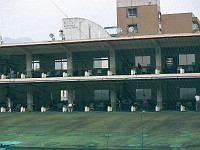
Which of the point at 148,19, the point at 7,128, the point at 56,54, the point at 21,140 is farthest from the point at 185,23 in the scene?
the point at 21,140

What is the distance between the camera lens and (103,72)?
49.5m

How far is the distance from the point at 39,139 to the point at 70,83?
75.9 feet

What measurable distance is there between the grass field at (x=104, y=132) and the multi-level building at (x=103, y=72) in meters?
8.93

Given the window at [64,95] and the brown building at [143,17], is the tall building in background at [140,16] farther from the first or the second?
the window at [64,95]

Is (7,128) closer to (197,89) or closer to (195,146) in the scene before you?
(195,146)

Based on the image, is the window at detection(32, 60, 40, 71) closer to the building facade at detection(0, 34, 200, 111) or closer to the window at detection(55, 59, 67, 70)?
the building facade at detection(0, 34, 200, 111)

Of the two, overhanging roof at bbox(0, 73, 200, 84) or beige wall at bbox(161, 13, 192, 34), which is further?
beige wall at bbox(161, 13, 192, 34)

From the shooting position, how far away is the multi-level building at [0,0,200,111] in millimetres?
45531

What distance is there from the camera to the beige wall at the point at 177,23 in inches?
2534

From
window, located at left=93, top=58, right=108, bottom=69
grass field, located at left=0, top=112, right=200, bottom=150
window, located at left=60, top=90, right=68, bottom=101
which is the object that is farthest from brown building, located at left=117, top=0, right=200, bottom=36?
grass field, located at left=0, top=112, right=200, bottom=150

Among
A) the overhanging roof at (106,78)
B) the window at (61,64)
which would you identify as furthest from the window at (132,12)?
the overhanging roof at (106,78)

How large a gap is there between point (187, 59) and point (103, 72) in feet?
33.6

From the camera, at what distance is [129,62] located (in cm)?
4888

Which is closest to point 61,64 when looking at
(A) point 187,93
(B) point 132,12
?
(A) point 187,93
